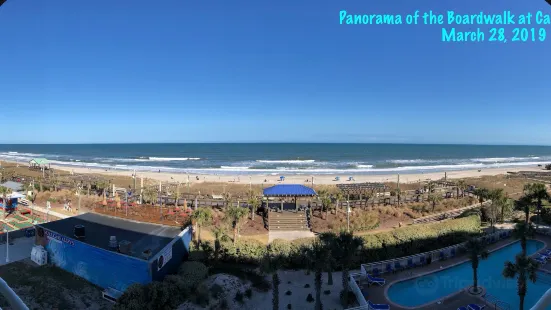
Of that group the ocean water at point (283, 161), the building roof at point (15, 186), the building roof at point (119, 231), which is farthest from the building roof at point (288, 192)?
the ocean water at point (283, 161)

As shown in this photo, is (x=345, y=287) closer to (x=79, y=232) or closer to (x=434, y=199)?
(x=79, y=232)

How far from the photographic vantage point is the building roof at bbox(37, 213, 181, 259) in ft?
46.7

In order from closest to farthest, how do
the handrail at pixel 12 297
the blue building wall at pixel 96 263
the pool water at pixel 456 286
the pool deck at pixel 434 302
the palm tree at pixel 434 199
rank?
the handrail at pixel 12 297
the blue building wall at pixel 96 263
the pool deck at pixel 434 302
the pool water at pixel 456 286
the palm tree at pixel 434 199

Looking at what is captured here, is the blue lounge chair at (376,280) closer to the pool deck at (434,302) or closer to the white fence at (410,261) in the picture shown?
the pool deck at (434,302)

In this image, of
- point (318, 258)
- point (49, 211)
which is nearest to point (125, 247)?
point (318, 258)

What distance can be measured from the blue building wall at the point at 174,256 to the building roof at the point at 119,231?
1.03ft

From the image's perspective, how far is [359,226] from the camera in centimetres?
2070

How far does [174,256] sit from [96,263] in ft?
10.2

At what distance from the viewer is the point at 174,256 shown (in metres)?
14.8

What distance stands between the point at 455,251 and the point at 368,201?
324 inches

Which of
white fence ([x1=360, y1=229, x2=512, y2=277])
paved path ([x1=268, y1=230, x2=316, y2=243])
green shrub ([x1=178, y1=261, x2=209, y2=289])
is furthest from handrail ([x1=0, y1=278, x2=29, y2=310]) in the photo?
paved path ([x1=268, y1=230, x2=316, y2=243])

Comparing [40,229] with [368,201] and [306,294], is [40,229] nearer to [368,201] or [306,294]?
[306,294]

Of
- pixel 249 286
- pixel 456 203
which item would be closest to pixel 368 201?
pixel 456 203

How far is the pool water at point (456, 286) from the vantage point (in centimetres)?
1366
